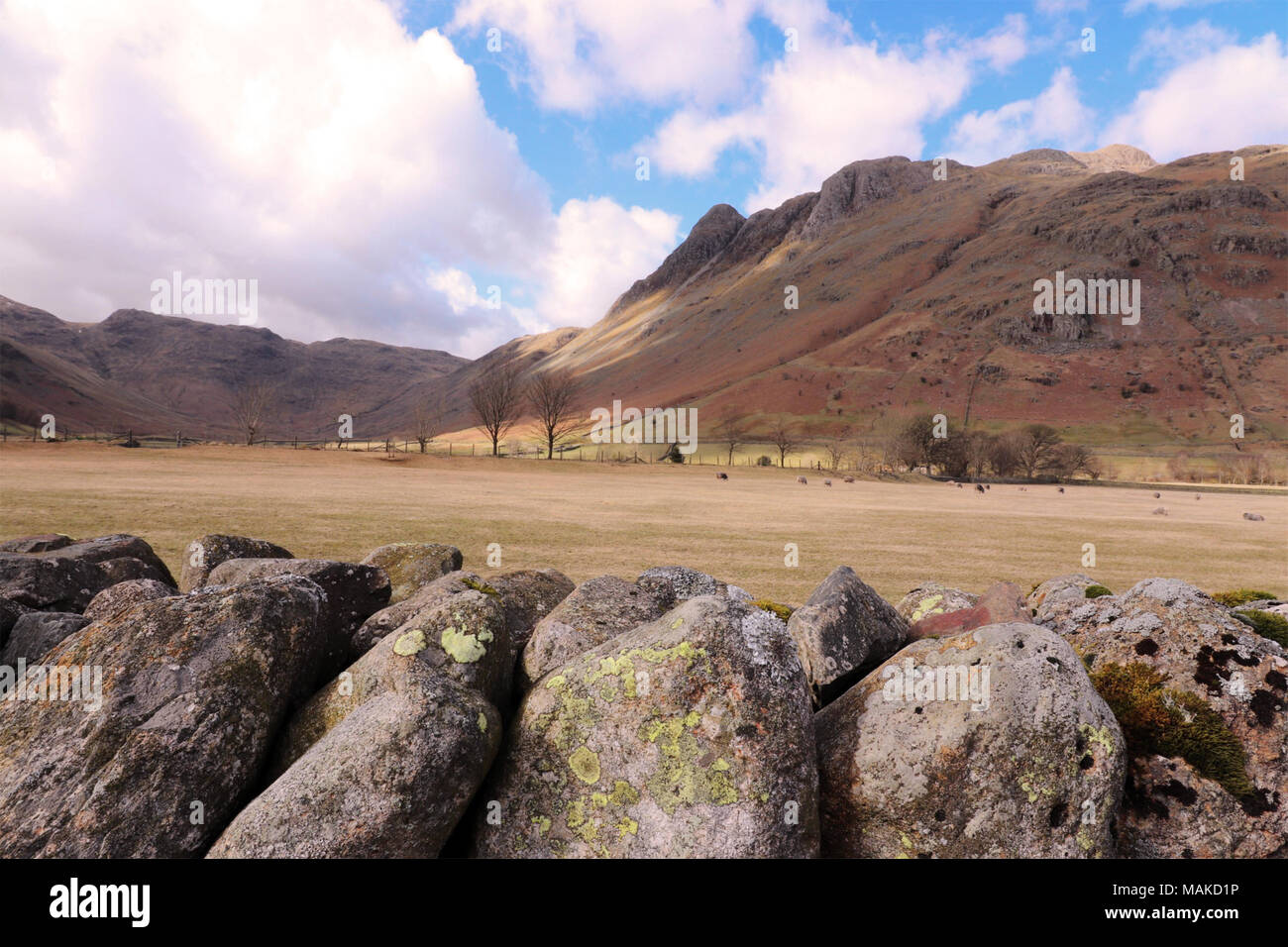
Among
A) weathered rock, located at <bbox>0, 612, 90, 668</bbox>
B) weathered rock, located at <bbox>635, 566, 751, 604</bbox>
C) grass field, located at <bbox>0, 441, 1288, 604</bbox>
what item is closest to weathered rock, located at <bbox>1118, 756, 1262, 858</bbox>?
weathered rock, located at <bbox>635, 566, 751, 604</bbox>

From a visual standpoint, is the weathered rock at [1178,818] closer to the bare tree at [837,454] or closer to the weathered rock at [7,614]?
the weathered rock at [7,614]

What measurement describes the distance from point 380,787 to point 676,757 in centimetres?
154

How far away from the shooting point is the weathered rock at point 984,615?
18.7 ft

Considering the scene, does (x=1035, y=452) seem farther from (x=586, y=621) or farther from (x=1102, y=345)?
(x=586, y=621)

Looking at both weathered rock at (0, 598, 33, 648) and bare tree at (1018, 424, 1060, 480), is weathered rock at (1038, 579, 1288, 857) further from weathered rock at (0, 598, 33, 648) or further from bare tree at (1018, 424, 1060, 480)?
bare tree at (1018, 424, 1060, 480)

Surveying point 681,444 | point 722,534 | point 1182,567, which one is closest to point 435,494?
point 722,534

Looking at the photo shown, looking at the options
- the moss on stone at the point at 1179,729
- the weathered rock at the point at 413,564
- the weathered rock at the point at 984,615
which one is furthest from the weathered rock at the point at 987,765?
the weathered rock at the point at 413,564

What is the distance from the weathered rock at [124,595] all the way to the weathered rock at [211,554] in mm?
1720

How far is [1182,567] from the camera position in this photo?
2142cm

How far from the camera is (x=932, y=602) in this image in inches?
279

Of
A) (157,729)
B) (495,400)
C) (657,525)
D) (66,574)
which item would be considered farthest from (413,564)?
(495,400)
